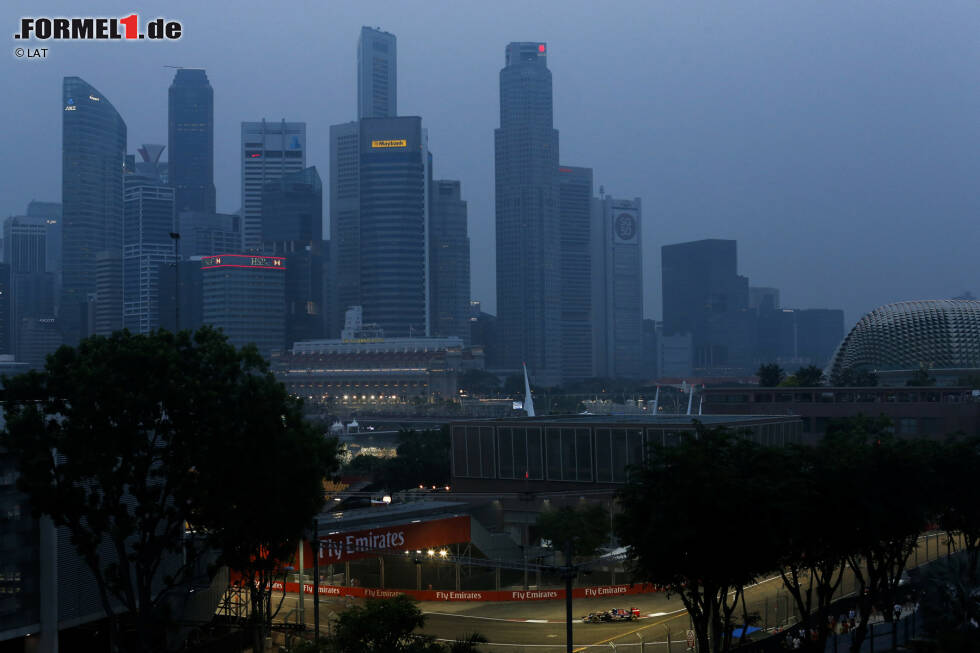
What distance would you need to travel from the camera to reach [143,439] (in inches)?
1344

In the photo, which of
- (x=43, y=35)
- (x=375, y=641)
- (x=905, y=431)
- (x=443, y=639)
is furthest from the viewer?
(x=905, y=431)

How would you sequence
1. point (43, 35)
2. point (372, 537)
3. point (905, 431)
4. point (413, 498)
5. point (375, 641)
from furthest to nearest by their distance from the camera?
point (905, 431) → point (413, 498) → point (43, 35) → point (372, 537) → point (375, 641)

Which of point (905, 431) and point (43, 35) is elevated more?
point (43, 35)

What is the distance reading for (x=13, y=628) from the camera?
39.2m

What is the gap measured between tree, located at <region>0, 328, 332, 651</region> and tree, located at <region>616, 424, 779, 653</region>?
13578 millimetres

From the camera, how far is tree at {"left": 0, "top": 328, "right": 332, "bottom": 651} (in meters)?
33.4

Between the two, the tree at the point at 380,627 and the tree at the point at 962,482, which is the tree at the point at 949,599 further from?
the tree at the point at 380,627

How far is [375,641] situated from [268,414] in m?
9.26

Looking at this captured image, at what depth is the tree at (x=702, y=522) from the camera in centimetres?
3534

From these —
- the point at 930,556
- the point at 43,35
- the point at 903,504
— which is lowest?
the point at 930,556

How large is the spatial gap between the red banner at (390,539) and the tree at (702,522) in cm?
2379

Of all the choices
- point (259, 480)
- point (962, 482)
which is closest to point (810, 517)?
point (962, 482)

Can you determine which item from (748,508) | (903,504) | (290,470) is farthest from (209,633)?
(903,504)

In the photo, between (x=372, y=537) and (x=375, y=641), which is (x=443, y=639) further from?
(x=375, y=641)
